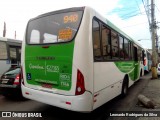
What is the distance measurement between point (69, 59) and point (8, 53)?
7.16 meters

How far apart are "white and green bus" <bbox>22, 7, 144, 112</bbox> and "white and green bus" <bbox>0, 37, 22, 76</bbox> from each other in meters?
5.00

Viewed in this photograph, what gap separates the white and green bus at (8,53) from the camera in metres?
9.83

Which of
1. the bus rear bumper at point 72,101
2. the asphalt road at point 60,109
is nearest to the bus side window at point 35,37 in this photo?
the bus rear bumper at point 72,101

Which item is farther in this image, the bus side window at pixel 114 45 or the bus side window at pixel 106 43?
the bus side window at pixel 114 45

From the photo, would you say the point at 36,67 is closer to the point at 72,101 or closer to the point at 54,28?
the point at 54,28

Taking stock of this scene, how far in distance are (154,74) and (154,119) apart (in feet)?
33.5

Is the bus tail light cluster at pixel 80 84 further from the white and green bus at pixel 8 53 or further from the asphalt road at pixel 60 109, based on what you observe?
the white and green bus at pixel 8 53

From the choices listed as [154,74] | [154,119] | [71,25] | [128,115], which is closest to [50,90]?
[71,25]

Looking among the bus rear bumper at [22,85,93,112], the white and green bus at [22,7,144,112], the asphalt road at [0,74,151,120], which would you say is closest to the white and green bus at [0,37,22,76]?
the asphalt road at [0,74,151,120]

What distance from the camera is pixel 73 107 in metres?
4.12

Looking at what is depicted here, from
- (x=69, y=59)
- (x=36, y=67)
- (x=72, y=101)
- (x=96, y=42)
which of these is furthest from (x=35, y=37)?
(x=72, y=101)

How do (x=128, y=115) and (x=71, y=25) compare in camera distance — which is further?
(x=128, y=115)

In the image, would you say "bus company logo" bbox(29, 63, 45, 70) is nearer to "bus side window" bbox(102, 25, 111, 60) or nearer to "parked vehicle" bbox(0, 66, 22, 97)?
"bus side window" bbox(102, 25, 111, 60)

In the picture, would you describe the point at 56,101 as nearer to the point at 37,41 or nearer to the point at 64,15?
the point at 37,41
